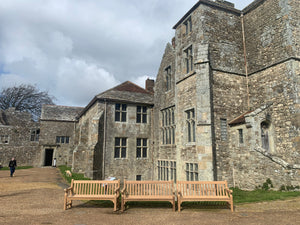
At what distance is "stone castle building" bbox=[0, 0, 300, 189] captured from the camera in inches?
429

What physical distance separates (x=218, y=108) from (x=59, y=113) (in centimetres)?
2735

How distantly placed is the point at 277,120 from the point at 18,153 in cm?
3159

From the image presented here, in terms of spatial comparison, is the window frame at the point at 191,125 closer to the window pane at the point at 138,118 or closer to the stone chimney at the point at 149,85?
the window pane at the point at 138,118

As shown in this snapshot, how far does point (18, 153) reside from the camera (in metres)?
29.5

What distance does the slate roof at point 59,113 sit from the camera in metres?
31.4

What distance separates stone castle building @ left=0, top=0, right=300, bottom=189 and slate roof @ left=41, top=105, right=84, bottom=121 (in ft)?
57.4

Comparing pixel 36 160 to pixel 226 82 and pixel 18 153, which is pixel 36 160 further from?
pixel 226 82

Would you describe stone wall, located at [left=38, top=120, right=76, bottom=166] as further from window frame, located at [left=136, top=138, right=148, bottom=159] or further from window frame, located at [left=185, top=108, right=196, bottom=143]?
window frame, located at [left=185, top=108, right=196, bottom=143]

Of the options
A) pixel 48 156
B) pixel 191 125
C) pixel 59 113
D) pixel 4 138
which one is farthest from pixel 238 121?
pixel 4 138

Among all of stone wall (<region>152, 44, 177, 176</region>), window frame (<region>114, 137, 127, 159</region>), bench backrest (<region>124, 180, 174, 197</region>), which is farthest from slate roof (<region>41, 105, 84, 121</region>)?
bench backrest (<region>124, 180, 174, 197</region>)

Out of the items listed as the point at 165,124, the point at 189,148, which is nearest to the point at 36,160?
the point at 165,124

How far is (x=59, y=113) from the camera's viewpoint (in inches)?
1284

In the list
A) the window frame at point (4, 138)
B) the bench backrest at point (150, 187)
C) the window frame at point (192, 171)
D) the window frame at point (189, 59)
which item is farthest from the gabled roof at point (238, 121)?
the window frame at point (4, 138)

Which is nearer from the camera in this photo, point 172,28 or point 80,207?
point 80,207
